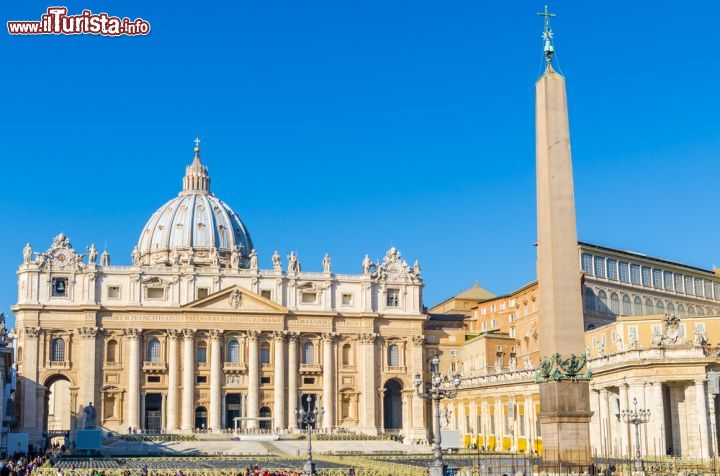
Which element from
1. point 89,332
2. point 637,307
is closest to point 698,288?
point 637,307

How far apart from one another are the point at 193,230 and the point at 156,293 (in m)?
33.7

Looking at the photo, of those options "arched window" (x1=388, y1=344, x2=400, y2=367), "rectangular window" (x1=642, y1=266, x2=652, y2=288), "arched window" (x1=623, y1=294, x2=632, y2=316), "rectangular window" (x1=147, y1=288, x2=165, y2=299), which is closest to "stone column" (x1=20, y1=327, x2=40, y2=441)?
"rectangular window" (x1=147, y1=288, x2=165, y2=299)

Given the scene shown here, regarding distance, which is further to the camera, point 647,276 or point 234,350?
point 234,350

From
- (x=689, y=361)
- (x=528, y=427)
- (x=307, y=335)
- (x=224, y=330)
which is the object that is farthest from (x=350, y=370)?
(x=689, y=361)

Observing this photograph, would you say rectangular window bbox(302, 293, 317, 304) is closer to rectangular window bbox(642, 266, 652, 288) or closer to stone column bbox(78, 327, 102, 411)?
stone column bbox(78, 327, 102, 411)

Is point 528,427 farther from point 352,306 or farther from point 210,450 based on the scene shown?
point 352,306

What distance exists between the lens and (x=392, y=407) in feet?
325

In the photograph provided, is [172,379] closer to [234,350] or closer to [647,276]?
[234,350]

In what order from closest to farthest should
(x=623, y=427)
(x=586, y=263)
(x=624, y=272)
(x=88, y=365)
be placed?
(x=623, y=427), (x=586, y=263), (x=624, y=272), (x=88, y=365)

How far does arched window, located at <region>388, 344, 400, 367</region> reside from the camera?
96.1 metres

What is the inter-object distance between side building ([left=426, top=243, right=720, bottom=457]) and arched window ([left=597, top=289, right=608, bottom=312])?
7 centimetres

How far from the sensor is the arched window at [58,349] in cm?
8888

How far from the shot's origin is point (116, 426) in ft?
288

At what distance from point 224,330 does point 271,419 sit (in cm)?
889
